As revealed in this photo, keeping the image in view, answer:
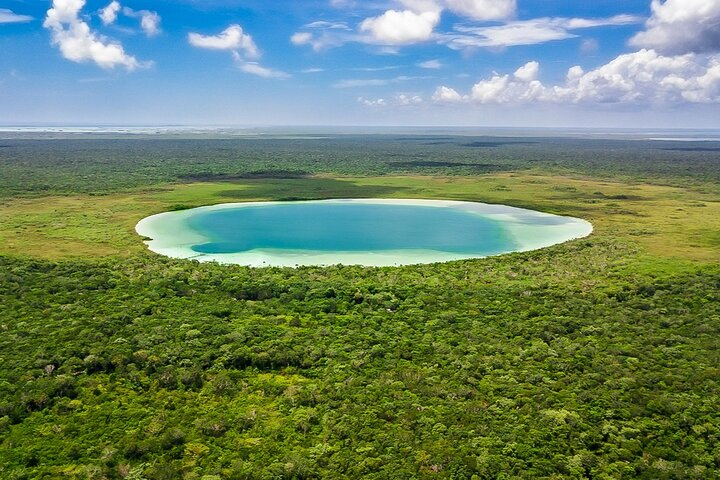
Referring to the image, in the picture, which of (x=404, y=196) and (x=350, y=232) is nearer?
(x=350, y=232)

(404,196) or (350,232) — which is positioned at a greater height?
(404,196)

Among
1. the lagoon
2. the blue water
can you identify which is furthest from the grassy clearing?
the blue water

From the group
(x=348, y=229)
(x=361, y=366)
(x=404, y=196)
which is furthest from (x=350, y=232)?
(x=361, y=366)

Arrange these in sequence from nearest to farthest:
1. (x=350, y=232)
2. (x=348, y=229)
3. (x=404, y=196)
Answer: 1. (x=350, y=232)
2. (x=348, y=229)
3. (x=404, y=196)

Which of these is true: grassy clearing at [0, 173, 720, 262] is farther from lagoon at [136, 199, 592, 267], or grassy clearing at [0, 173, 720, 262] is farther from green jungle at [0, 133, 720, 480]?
lagoon at [136, 199, 592, 267]

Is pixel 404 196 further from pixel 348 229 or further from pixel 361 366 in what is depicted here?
pixel 361 366

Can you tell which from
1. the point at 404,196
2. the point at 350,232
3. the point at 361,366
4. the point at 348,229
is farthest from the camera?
the point at 404,196

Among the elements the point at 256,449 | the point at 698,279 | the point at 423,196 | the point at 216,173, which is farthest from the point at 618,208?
the point at 216,173

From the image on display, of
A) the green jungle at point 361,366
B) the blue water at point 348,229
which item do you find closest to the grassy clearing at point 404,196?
the green jungle at point 361,366
